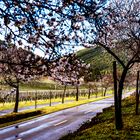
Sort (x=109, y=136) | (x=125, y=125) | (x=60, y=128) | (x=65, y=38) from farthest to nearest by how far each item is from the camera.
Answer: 1. (x=60, y=128)
2. (x=125, y=125)
3. (x=109, y=136)
4. (x=65, y=38)

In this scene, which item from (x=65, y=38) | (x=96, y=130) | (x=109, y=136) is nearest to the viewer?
(x=65, y=38)

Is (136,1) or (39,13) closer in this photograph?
(39,13)

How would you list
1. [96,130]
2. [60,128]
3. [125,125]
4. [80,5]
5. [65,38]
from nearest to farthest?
[80,5] < [65,38] < [96,130] < [125,125] < [60,128]

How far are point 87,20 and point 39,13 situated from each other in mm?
1227

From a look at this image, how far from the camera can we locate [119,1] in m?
31.3

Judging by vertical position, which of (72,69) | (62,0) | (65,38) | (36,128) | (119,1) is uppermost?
(119,1)

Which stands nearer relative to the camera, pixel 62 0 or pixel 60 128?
pixel 62 0

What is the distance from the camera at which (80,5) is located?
10.0 m

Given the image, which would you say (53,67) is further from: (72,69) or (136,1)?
(136,1)

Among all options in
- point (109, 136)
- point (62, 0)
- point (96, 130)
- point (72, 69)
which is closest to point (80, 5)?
point (62, 0)

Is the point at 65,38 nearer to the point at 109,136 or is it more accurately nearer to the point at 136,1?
the point at 109,136

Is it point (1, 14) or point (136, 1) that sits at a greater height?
point (136, 1)

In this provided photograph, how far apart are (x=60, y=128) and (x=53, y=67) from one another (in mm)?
18796

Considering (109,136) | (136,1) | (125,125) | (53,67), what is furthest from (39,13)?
(136,1)
